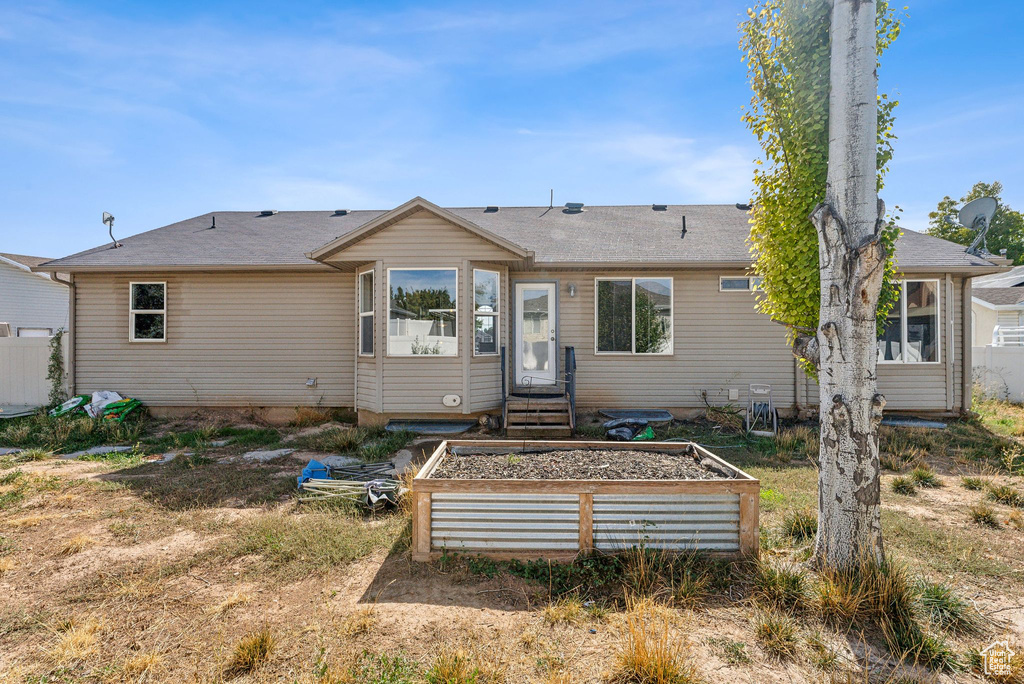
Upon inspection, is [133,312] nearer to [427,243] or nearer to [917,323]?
[427,243]

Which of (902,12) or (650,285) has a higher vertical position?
(902,12)

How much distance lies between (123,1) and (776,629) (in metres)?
10.4

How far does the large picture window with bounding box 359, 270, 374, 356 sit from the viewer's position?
822 cm

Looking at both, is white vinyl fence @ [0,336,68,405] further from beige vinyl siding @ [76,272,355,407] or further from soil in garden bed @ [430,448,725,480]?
soil in garden bed @ [430,448,725,480]

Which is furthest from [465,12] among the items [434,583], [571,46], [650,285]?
[434,583]

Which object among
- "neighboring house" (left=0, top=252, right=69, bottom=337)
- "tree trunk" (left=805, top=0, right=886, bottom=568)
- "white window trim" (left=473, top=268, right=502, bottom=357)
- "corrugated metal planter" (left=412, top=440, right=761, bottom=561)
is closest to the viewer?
"tree trunk" (left=805, top=0, right=886, bottom=568)

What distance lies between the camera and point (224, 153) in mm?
9305

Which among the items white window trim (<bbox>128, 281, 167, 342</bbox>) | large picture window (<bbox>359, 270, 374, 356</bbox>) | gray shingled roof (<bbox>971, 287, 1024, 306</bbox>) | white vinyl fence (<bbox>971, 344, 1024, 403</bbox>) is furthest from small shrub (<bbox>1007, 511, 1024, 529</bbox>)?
gray shingled roof (<bbox>971, 287, 1024, 306</bbox>)

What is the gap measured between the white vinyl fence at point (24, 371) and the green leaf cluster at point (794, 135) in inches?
517

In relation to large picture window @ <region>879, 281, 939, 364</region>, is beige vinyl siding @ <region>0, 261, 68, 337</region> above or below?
above

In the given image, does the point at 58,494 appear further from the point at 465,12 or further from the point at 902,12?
the point at 902,12

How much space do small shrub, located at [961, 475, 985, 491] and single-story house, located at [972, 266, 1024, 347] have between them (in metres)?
13.8

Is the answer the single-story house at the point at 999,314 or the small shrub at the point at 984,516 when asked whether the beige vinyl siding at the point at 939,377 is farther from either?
the single-story house at the point at 999,314

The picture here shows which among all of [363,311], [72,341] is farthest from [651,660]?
[72,341]
